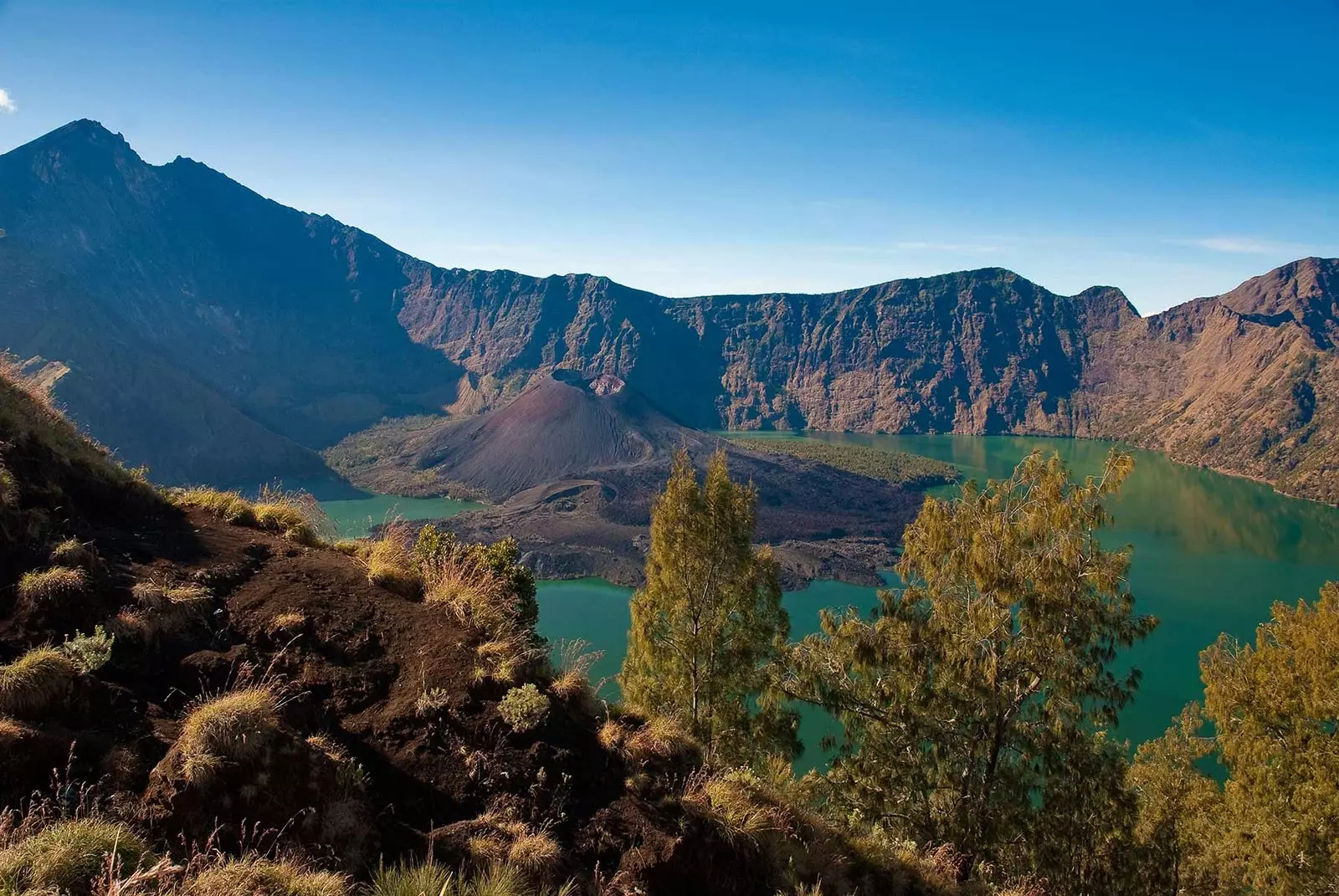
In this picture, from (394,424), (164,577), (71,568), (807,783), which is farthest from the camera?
(394,424)

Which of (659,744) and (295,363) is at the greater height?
(295,363)

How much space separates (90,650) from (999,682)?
974cm

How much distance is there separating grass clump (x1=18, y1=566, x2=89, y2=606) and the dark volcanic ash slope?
159ft

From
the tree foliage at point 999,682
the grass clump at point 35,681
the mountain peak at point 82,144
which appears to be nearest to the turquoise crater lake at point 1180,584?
the tree foliage at point 999,682

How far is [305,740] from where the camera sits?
5.18 m

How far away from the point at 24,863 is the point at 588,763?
3644 millimetres

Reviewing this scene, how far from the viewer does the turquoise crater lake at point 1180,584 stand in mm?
37250

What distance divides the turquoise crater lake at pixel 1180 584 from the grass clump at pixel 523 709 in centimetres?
1194

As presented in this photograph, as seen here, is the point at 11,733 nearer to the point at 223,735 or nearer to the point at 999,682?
the point at 223,735

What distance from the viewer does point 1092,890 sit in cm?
1045

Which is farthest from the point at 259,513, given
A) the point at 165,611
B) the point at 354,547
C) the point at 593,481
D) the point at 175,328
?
the point at 175,328

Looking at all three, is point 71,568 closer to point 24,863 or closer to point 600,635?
point 24,863

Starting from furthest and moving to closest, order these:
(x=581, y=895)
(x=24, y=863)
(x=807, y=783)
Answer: (x=807, y=783)
(x=581, y=895)
(x=24, y=863)

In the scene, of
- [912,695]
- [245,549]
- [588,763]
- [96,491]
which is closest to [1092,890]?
[912,695]
